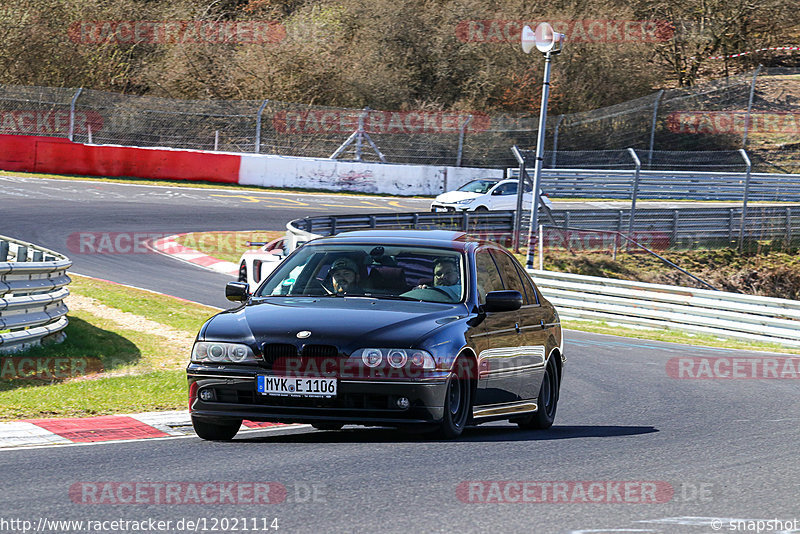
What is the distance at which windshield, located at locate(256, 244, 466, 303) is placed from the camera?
324 inches

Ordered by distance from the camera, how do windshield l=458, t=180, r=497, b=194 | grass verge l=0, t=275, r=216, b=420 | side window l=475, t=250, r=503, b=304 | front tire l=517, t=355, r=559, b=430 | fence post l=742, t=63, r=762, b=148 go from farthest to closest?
1. fence post l=742, t=63, r=762, b=148
2. windshield l=458, t=180, r=497, b=194
3. grass verge l=0, t=275, r=216, b=420
4. front tire l=517, t=355, r=559, b=430
5. side window l=475, t=250, r=503, b=304

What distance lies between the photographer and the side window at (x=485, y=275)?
8.53 meters

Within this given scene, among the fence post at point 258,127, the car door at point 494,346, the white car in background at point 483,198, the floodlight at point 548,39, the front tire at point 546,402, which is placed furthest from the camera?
the fence post at point 258,127

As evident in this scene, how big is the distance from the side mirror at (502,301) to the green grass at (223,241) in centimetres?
1698

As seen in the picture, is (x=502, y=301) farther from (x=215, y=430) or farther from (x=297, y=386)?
(x=215, y=430)

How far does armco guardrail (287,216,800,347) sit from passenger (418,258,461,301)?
11329mm

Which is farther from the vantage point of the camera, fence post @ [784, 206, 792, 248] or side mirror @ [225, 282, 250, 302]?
fence post @ [784, 206, 792, 248]

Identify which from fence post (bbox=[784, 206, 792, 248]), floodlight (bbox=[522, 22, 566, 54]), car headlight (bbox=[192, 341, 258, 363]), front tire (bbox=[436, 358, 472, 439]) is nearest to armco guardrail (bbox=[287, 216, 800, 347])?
floodlight (bbox=[522, 22, 566, 54])

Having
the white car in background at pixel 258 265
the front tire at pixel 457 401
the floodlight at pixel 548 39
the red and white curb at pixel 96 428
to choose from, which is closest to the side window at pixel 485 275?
the front tire at pixel 457 401

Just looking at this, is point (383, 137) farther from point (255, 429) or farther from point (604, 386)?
point (255, 429)

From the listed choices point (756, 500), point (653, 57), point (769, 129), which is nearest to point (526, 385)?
point (756, 500)

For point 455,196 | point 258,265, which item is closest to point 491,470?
point 258,265

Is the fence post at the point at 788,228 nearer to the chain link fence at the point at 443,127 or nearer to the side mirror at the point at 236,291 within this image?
the chain link fence at the point at 443,127

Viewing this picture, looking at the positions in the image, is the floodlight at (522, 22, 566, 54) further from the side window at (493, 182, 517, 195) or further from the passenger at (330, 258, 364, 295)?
the passenger at (330, 258, 364, 295)
